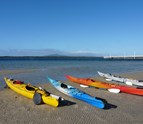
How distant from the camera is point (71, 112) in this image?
11891 mm

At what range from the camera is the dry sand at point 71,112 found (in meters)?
10.6

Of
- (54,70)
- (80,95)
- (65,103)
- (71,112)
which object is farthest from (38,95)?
(54,70)

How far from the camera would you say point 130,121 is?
1055cm

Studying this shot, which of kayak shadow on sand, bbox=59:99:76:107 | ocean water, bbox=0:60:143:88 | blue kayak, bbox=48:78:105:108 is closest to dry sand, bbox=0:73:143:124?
kayak shadow on sand, bbox=59:99:76:107

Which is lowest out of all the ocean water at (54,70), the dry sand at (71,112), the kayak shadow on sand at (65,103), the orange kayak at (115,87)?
the ocean water at (54,70)

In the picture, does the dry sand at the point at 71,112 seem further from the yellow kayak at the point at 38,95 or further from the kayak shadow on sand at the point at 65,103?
the yellow kayak at the point at 38,95

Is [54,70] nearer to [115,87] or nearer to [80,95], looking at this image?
[115,87]

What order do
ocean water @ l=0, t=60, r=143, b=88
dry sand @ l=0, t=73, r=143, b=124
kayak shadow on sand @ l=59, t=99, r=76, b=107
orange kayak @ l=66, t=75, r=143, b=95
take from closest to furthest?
dry sand @ l=0, t=73, r=143, b=124
kayak shadow on sand @ l=59, t=99, r=76, b=107
orange kayak @ l=66, t=75, r=143, b=95
ocean water @ l=0, t=60, r=143, b=88

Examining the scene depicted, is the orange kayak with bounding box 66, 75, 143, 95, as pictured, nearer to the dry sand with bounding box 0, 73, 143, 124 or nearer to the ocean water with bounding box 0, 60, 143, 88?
the dry sand with bounding box 0, 73, 143, 124

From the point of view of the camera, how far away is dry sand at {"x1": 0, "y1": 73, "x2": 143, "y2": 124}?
10.6 meters

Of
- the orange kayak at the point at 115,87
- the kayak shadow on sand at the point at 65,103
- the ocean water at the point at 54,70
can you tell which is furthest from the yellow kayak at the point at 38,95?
the orange kayak at the point at 115,87

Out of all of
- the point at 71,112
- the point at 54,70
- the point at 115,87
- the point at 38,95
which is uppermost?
the point at 38,95

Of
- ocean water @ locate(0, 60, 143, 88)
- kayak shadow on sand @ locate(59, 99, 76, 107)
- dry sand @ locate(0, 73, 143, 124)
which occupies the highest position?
kayak shadow on sand @ locate(59, 99, 76, 107)

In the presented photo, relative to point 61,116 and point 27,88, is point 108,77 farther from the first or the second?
point 61,116
